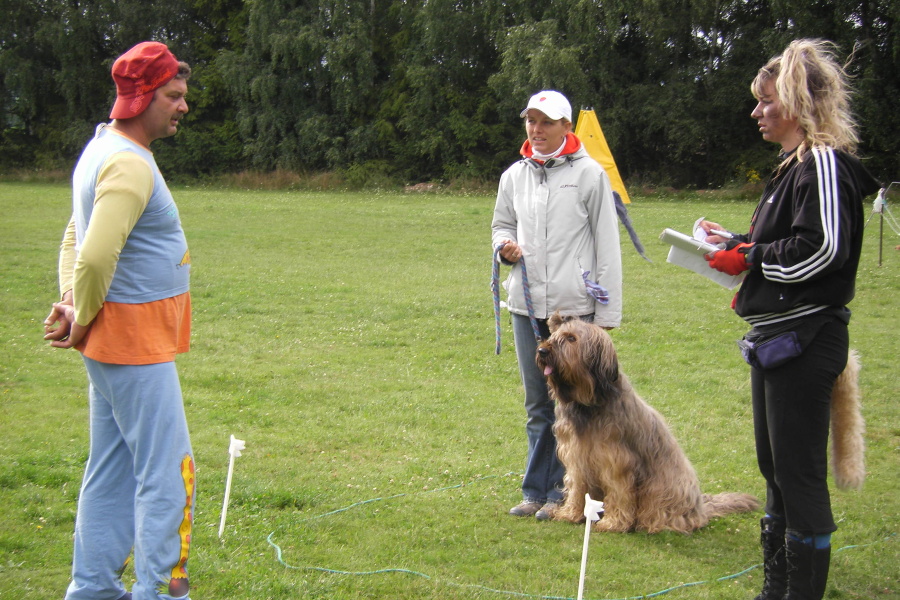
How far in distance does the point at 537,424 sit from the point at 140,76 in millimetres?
2840

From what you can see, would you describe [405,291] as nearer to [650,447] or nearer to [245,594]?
[650,447]

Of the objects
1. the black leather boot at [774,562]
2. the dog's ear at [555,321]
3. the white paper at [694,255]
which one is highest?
the white paper at [694,255]

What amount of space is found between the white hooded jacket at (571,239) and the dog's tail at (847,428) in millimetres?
1179

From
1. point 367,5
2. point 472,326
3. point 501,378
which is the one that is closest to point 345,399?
point 501,378

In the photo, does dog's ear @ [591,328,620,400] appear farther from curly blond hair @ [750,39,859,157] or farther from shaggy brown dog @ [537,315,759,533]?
curly blond hair @ [750,39,859,157]

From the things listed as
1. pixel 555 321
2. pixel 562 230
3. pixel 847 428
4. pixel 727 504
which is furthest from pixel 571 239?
pixel 727 504

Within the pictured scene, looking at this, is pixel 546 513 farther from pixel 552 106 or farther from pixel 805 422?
pixel 552 106

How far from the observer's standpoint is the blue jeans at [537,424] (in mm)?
4699

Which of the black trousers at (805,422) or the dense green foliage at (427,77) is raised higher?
the dense green foliage at (427,77)

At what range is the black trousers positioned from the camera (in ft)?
10.7

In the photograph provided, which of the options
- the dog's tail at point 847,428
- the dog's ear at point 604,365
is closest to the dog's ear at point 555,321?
the dog's ear at point 604,365

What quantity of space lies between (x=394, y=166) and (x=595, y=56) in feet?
32.3

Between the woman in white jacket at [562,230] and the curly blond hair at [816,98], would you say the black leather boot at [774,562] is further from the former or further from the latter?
the curly blond hair at [816,98]

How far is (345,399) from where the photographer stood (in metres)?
7.35
